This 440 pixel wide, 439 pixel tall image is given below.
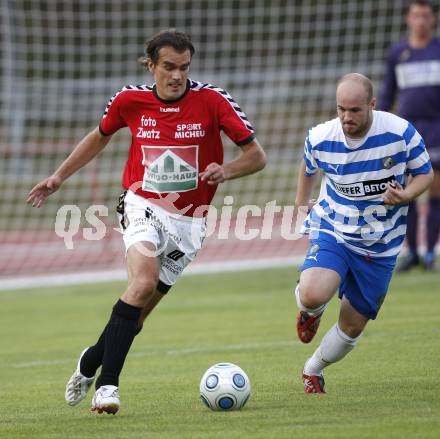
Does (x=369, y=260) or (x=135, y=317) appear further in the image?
(x=369, y=260)

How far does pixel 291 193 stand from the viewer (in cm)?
2038

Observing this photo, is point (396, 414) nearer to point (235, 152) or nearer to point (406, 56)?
point (406, 56)

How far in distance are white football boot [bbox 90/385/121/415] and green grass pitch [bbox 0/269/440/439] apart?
0.25ft

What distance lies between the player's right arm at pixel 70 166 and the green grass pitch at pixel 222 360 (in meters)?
1.28

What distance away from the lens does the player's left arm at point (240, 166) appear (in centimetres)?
593

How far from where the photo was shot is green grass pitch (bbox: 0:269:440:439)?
540 centimetres

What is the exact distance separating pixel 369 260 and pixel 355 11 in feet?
44.6

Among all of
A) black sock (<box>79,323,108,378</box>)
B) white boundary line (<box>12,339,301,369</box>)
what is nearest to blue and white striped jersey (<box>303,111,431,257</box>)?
black sock (<box>79,323,108,378</box>)

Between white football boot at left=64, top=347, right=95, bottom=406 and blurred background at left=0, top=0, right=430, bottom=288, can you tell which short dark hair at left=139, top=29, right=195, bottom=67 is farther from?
blurred background at left=0, top=0, right=430, bottom=288

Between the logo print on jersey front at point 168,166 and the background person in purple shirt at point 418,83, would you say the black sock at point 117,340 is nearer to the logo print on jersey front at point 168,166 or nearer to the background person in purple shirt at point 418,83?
the logo print on jersey front at point 168,166

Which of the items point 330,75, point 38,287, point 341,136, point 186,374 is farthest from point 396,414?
point 330,75

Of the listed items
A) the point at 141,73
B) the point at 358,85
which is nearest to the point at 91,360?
the point at 358,85

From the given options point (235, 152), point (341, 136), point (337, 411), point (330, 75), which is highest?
point (341, 136)

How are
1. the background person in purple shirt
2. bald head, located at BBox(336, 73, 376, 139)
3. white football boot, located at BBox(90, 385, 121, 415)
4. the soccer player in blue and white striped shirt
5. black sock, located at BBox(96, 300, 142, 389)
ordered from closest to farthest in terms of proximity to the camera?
white football boot, located at BBox(90, 385, 121, 415)
black sock, located at BBox(96, 300, 142, 389)
bald head, located at BBox(336, 73, 376, 139)
the soccer player in blue and white striped shirt
the background person in purple shirt
